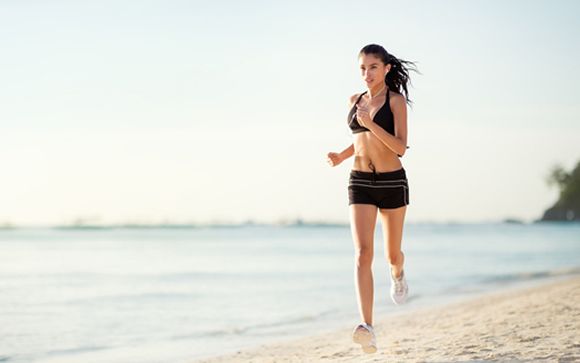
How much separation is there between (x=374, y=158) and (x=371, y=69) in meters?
0.65

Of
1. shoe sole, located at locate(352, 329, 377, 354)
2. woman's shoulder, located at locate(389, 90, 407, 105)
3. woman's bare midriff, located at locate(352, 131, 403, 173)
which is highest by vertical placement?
woman's shoulder, located at locate(389, 90, 407, 105)

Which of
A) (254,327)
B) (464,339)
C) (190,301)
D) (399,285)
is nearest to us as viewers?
(399,285)

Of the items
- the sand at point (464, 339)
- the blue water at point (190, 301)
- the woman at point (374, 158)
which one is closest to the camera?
the woman at point (374, 158)

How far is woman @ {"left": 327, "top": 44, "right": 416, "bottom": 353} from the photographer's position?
5.33 m

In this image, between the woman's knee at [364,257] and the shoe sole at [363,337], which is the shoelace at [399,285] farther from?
the shoe sole at [363,337]

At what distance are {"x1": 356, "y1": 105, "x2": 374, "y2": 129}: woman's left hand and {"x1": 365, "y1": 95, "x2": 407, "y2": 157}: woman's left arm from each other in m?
0.02

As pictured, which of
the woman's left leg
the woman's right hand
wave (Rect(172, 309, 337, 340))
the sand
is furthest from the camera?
wave (Rect(172, 309, 337, 340))

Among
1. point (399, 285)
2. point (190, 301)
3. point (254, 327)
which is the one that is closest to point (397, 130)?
point (399, 285)

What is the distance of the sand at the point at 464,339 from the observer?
596 centimetres

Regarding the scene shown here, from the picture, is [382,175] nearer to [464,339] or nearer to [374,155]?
[374,155]

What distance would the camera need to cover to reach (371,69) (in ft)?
17.7

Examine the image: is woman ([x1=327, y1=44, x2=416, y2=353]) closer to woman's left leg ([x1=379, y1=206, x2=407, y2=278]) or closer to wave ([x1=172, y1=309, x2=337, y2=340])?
woman's left leg ([x1=379, y1=206, x2=407, y2=278])

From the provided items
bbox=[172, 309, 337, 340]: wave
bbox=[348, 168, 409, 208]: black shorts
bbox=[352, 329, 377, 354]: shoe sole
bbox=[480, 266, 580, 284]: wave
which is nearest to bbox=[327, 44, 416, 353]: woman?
bbox=[348, 168, 409, 208]: black shorts

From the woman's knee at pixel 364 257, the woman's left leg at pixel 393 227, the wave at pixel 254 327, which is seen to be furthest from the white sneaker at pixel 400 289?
the wave at pixel 254 327
